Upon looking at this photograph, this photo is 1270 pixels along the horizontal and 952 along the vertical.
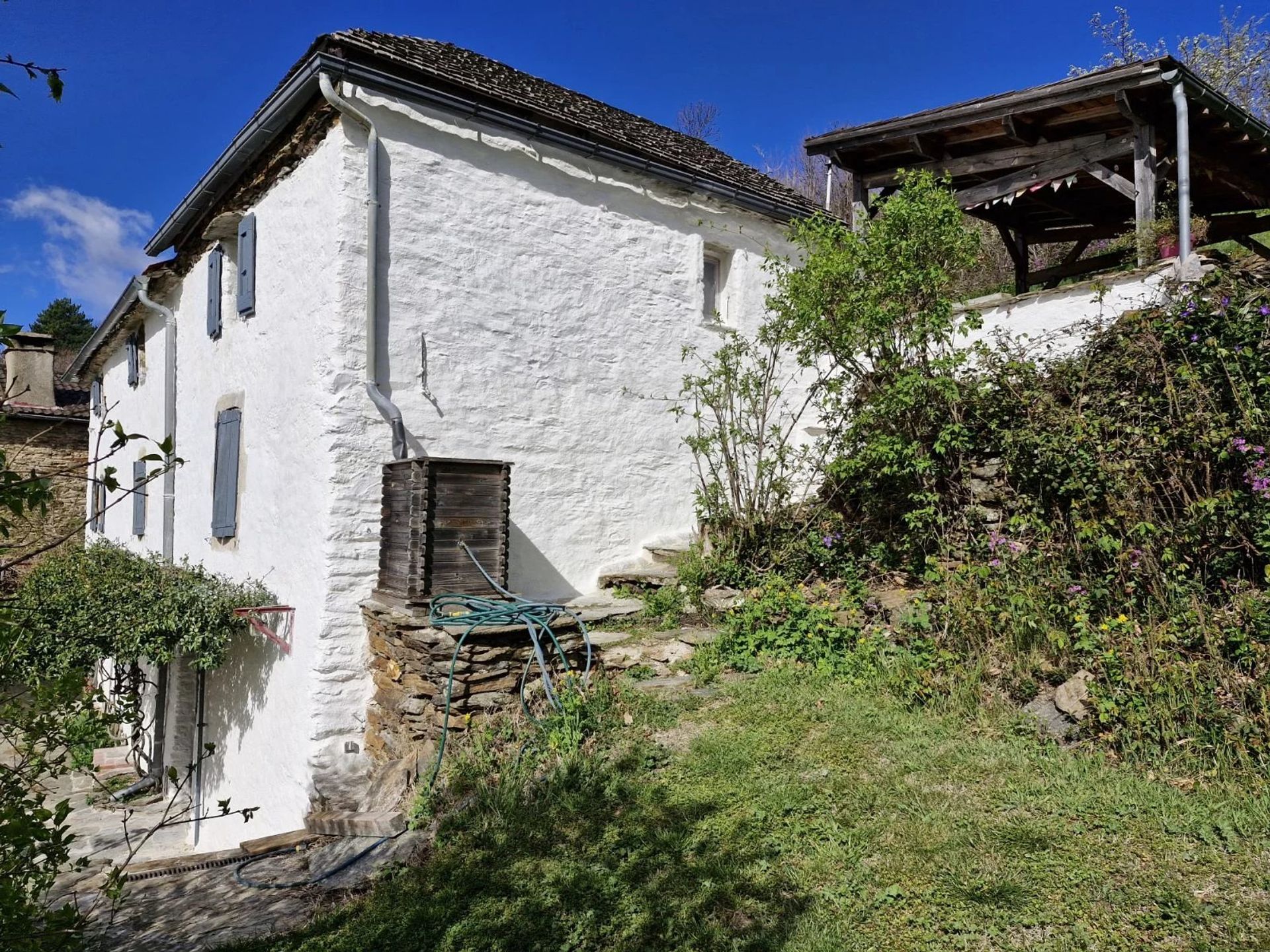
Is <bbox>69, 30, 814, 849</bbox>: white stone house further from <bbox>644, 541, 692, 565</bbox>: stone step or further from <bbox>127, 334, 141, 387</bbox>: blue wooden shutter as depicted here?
<bbox>127, 334, 141, 387</bbox>: blue wooden shutter

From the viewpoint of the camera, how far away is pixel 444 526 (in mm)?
6234

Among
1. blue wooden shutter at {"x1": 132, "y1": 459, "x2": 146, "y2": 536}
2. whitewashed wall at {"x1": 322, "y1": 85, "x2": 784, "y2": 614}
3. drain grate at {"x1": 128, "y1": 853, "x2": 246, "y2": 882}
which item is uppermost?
whitewashed wall at {"x1": 322, "y1": 85, "x2": 784, "y2": 614}

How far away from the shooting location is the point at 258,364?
8.03 meters

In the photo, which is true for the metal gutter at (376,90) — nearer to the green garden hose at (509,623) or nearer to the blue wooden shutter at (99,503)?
the green garden hose at (509,623)

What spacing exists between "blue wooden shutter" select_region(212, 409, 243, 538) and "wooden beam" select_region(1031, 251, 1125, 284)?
10.6 metres

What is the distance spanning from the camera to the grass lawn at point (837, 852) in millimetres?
2996

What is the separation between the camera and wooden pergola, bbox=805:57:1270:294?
809 cm

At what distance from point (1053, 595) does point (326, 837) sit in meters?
5.06

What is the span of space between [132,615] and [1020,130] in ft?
34.8

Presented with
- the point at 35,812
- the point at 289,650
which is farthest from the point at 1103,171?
the point at 35,812

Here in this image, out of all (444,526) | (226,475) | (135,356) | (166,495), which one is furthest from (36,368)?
(444,526)

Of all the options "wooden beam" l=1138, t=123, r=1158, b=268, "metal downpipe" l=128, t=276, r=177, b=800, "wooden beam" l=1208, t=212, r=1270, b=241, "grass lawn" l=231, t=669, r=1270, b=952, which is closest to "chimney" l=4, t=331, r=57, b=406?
"metal downpipe" l=128, t=276, r=177, b=800

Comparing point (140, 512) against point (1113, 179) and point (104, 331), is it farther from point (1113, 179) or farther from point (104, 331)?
point (1113, 179)

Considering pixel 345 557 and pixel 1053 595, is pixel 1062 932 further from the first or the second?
pixel 345 557
